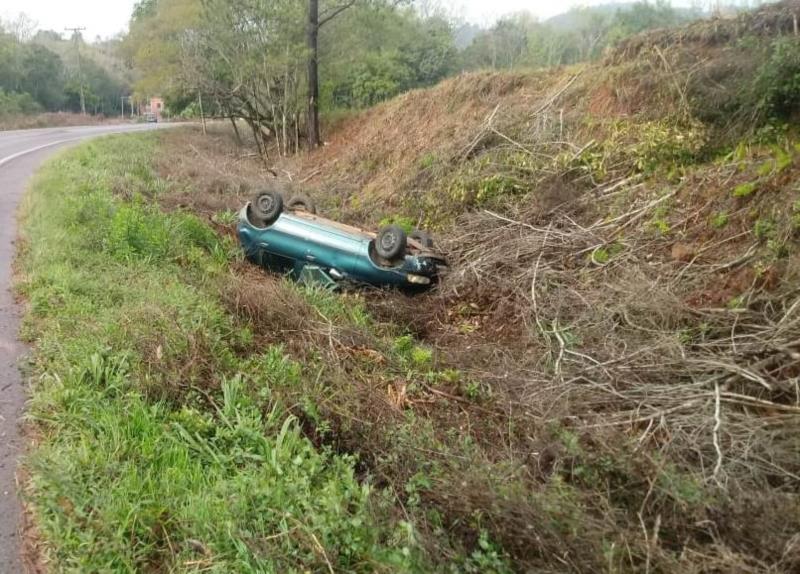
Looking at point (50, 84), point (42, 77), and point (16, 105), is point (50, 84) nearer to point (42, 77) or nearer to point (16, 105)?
point (42, 77)

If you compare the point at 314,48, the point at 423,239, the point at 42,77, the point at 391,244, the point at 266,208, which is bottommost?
the point at 423,239

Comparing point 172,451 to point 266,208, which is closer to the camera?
point 172,451

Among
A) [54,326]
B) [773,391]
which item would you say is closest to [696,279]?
[773,391]

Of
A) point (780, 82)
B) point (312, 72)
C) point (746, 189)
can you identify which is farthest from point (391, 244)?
point (312, 72)

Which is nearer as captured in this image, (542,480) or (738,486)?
(738,486)

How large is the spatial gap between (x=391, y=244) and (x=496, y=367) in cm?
234

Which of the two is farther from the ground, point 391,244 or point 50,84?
point 50,84

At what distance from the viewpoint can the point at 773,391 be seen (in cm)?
362

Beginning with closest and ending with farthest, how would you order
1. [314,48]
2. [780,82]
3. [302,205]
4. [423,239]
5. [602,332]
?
[602,332], [780,82], [423,239], [302,205], [314,48]

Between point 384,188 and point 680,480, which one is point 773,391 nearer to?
point 680,480

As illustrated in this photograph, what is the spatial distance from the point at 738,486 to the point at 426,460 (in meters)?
1.59

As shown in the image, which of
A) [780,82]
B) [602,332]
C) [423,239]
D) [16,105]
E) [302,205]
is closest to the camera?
[602,332]

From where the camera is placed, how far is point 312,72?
20094 mm

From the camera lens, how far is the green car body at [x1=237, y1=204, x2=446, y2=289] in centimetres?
671
